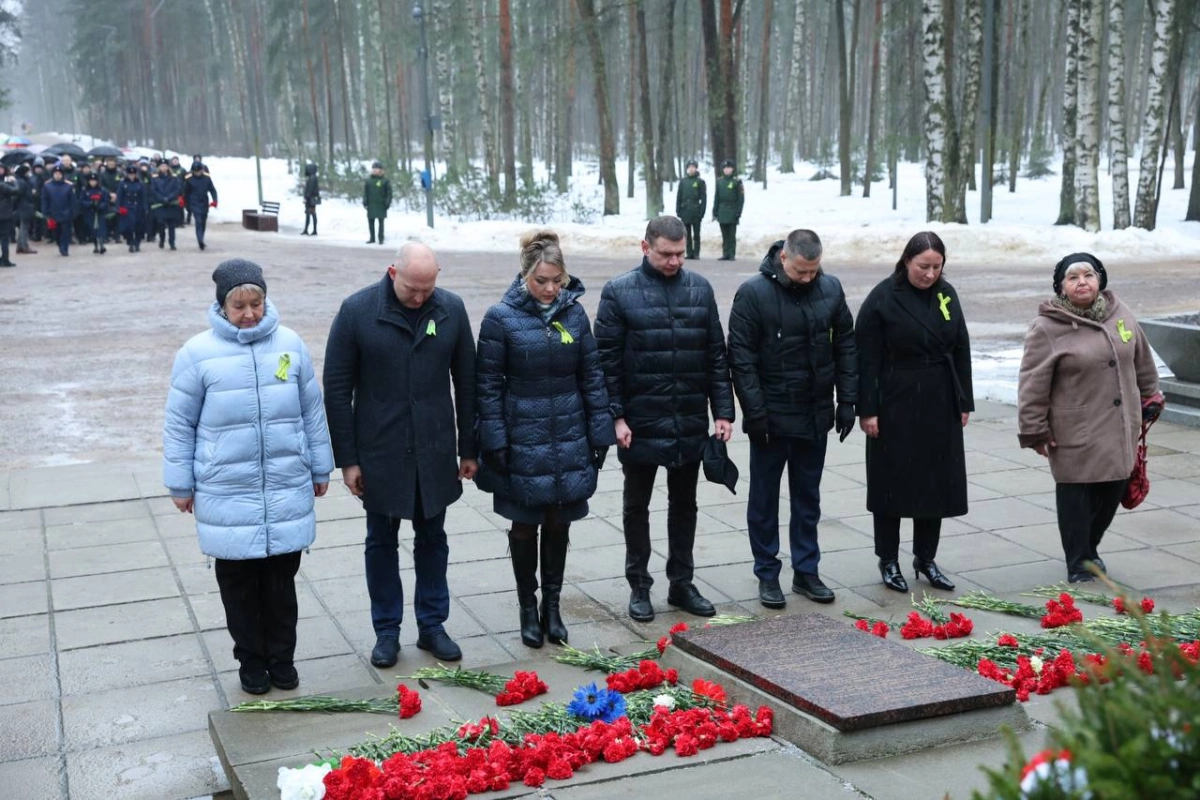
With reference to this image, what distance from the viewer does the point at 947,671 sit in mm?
4852

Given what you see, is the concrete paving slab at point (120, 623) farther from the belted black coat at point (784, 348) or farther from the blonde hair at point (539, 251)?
the belted black coat at point (784, 348)

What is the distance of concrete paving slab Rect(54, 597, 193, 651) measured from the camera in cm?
609

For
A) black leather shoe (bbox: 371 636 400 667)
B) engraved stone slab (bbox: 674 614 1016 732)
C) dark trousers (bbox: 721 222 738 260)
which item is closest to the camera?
engraved stone slab (bbox: 674 614 1016 732)

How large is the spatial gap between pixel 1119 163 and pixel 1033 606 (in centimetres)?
2294

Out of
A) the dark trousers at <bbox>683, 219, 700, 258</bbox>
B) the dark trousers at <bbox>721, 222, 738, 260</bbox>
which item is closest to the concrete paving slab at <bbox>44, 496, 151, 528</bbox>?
the dark trousers at <bbox>721, 222, 738, 260</bbox>

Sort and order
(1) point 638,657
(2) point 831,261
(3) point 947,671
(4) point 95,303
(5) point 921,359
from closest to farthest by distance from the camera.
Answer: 1. (3) point 947,671
2. (1) point 638,657
3. (5) point 921,359
4. (4) point 95,303
5. (2) point 831,261

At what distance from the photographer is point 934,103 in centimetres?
2622

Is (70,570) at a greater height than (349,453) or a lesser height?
lesser

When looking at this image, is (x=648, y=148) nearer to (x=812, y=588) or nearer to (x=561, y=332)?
(x=812, y=588)

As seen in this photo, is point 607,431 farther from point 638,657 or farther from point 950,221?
point 950,221

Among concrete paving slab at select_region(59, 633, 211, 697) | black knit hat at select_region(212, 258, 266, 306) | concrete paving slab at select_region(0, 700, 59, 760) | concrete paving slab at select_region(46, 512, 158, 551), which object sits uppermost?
black knit hat at select_region(212, 258, 266, 306)

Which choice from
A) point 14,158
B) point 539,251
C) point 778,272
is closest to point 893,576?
point 778,272

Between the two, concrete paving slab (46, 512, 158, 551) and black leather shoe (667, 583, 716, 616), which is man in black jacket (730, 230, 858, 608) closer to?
black leather shoe (667, 583, 716, 616)

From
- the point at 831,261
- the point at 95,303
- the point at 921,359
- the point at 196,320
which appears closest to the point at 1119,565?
the point at 921,359
